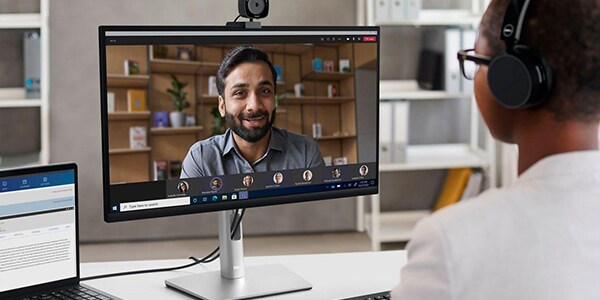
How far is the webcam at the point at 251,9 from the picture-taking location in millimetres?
1599

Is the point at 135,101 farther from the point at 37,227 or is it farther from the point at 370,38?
the point at 370,38

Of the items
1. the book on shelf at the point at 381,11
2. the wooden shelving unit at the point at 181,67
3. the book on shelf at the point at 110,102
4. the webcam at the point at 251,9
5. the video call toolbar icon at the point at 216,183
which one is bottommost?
the video call toolbar icon at the point at 216,183

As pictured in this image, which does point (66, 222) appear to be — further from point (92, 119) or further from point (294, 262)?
point (92, 119)

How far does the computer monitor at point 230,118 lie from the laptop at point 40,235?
91mm

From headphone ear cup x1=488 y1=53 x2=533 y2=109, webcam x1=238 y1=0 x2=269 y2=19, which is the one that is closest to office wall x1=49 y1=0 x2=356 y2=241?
webcam x1=238 y1=0 x2=269 y2=19

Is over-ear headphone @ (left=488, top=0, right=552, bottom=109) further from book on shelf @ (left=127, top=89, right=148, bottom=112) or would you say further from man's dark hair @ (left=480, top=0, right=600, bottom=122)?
book on shelf @ (left=127, top=89, right=148, bottom=112)

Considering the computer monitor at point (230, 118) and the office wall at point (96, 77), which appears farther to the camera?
the office wall at point (96, 77)

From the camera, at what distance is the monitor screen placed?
147cm

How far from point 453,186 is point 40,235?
10.4 ft

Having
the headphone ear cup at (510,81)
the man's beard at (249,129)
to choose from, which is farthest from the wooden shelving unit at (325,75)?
the headphone ear cup at (510,81)

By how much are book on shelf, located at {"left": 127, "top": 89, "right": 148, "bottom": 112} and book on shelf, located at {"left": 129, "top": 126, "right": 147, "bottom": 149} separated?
38 mm

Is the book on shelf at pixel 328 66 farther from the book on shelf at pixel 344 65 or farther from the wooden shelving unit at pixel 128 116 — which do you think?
the wooden shelving unit at pixel 128 116

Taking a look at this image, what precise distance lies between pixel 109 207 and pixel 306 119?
417 mm

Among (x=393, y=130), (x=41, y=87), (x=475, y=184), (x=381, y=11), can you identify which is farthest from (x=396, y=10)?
(x=41, y=87)
